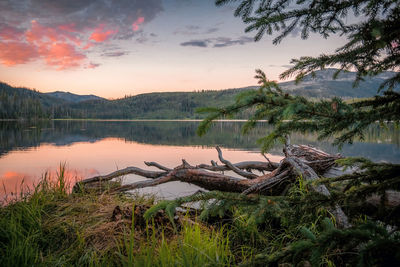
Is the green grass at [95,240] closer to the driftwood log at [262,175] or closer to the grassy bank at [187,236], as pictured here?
the grassy bank at [187,236]

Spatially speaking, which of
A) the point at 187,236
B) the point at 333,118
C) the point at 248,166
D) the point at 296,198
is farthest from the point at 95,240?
the point at 248,166

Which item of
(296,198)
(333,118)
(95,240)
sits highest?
(333,118)

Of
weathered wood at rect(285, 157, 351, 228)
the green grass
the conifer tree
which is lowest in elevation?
the green grass

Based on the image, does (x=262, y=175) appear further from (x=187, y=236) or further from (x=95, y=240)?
(x=95, y=240)

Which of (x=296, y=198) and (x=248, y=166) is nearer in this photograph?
(x=296, y=198)

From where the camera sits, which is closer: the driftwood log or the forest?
the forest

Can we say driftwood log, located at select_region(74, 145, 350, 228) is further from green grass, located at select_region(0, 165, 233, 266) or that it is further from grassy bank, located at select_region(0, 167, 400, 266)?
green grass, located at select_region(0, 165, 233, 266)

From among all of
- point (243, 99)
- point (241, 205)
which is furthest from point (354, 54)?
point (241, 205)

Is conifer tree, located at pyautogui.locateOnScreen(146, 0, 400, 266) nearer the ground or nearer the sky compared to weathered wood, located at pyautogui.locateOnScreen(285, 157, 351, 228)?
nearer the sky

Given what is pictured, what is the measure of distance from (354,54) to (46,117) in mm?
159159

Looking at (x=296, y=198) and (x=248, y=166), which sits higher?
(x=296, y=198)

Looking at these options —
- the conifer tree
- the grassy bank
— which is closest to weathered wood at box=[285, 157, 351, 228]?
the grassy bank

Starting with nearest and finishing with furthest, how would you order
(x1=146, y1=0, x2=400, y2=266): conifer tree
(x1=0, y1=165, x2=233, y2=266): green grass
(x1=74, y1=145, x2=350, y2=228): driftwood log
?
(x1=146, y1=0, x2=400, y2=266): conifer tree → (x1=0, y1=165, x2=233, y2=266): green grass → (x1=74, y1=145, x2=350, y2=228): driftwood log

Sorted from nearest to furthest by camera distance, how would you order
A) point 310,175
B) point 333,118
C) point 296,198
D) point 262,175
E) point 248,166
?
point 333,118
point 296,198
point 310,175
point 262,175
point 248,166
